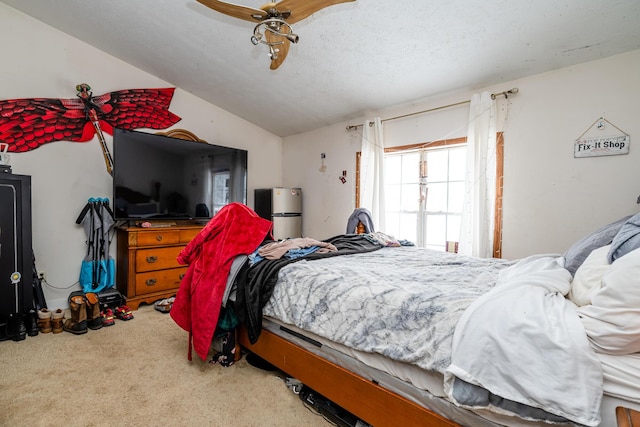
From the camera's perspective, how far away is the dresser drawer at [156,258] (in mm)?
3064

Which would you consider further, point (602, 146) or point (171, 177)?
point (171, 177)

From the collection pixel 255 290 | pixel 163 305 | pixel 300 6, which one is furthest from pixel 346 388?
pixel 163 305

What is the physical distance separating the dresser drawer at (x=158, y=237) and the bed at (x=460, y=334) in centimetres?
184

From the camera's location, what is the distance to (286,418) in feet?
4.88

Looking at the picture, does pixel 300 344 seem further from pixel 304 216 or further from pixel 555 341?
pixel 304 216

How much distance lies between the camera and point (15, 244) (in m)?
2.35

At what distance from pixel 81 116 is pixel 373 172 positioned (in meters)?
3.37

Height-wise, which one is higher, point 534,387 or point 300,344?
point 534,387

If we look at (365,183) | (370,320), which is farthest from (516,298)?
(365,183)

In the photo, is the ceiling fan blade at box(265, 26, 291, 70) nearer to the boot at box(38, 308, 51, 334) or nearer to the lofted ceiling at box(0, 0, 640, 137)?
the lofted ceiling at box(0, 0, 640, 137)

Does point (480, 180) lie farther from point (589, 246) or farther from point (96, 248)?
point (96, 248)

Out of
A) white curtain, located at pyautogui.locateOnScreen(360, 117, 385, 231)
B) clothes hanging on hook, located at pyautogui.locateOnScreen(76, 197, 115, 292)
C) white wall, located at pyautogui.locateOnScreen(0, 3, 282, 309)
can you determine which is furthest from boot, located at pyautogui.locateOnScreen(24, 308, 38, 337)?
white curtain, located at pyautogui.locateOnScreen(360, 117, 385, 231)

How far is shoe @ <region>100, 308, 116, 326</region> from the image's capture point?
2647 millimetres

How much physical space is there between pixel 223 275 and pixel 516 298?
58.2 inches
